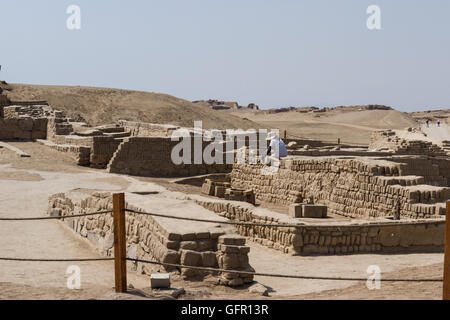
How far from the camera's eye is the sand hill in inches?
1843

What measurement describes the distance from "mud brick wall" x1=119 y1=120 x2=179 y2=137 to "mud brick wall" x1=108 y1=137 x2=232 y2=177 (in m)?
2.90

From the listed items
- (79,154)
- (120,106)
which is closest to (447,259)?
(79,154)

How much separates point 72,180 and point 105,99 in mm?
35296

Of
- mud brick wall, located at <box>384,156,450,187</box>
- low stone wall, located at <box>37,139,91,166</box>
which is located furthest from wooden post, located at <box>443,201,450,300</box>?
low stone wall, located at <box>37,139,91,166</box>

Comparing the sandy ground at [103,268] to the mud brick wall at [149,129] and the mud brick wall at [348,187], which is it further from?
the mud brick wall at [149,129]

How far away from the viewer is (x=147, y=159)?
843 inches

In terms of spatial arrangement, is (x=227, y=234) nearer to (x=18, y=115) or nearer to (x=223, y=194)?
(x=223, y=194)

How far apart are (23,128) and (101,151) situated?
6.69m

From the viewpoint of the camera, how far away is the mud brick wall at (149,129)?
24859 millimetres

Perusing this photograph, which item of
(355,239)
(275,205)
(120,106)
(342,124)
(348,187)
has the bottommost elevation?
(275,205)

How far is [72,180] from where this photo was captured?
17.5 metres

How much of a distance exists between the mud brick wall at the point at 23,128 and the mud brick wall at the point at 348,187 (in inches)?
500

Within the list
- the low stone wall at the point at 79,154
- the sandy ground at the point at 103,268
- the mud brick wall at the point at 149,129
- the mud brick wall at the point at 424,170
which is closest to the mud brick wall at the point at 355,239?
the sandy ground at the point at 103,268

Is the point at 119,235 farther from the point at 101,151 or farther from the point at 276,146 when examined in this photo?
the point at 101,151
